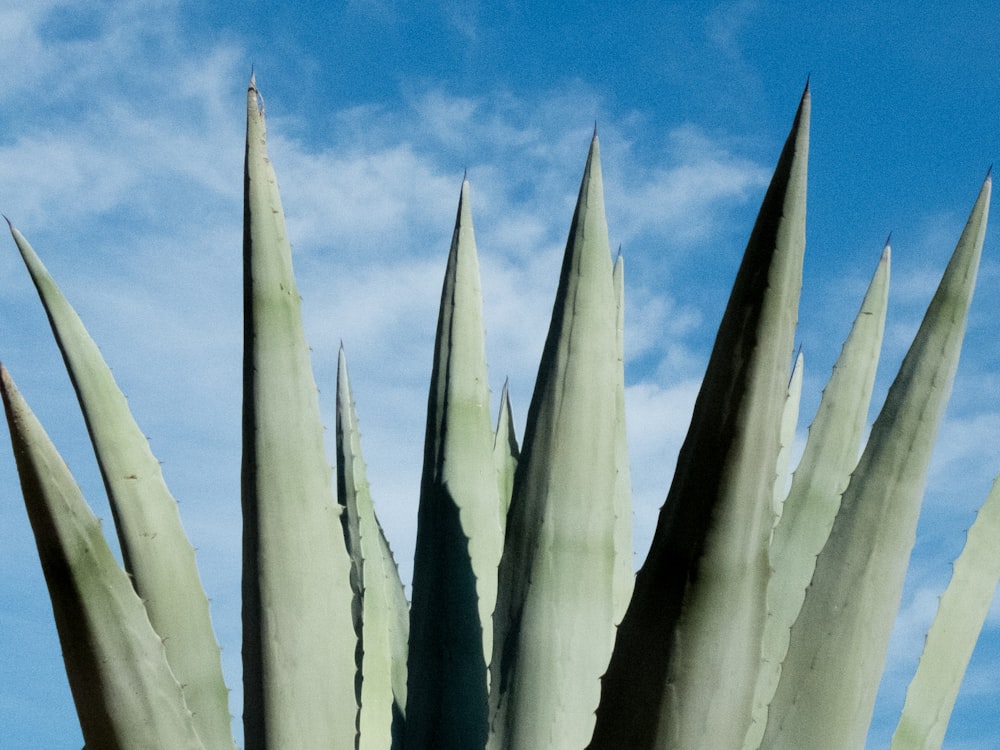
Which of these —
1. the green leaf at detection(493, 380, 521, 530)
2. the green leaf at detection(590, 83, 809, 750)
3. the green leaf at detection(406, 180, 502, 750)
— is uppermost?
the green leaf at detection(493, 380, 521, 530)

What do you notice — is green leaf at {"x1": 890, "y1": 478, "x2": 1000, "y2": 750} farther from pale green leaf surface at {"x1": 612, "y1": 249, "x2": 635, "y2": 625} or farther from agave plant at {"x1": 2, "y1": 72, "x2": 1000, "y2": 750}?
pale green leaf surface at {"x1": 612, "y1": 249, "x2": 635, "y2": 625}

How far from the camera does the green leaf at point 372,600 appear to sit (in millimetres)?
1914

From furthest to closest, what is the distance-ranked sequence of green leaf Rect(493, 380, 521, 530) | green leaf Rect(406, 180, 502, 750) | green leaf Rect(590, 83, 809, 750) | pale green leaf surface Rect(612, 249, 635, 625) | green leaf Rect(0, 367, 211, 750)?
green leaf Rect(493, 380, 521, 530)
pale green leaf surface Rect(612, 249, 635, 625)
green leaf Rect(406, 180, 502, 750)
green leaf Rect(0, 367, 211, 750)
green leaf Rect(590, 83, 809, 750)

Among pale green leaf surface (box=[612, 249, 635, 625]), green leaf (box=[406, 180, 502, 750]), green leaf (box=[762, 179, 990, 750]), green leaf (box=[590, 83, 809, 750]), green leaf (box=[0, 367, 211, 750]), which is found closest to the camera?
green leaf (box=[590, 83, 809, 750])

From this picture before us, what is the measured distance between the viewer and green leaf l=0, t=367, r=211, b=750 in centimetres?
121

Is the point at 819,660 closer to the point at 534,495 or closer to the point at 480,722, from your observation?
the point at 534,495

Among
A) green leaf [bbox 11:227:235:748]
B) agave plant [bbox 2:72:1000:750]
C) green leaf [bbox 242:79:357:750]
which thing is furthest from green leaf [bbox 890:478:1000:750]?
green leaf [bbox 11:227:235:748]

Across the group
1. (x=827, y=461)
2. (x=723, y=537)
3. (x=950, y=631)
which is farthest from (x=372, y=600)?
(x=723, y=537)

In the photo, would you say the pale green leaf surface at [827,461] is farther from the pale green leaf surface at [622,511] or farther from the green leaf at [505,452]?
the green leaf at [505,452]

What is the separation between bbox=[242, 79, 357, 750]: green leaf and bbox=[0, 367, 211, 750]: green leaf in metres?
0.14

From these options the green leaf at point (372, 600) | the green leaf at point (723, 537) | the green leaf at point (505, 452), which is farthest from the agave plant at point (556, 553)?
the green leaf at point (505, 452)

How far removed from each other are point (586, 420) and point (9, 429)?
65 cm

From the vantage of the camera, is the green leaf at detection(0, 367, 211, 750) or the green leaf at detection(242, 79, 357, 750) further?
the green leaf at detection(242, 79, 357, 750)

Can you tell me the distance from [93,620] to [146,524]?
0.22 metres
